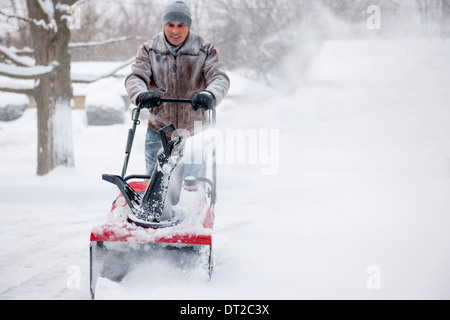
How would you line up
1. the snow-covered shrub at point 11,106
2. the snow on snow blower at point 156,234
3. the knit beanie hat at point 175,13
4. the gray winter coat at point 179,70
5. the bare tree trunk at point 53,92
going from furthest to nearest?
the snow-covered shrub at point 11,106 < the bare tree trunk at point 53,92 < the gray winter coat at point 179,70 < the knit beanie hat at point 175,13 < the snow on snow blower at point 156,234

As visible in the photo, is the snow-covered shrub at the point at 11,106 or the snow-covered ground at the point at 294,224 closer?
the snow-covered ground at the point at 294,224

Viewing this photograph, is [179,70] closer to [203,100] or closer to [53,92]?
[203,100]

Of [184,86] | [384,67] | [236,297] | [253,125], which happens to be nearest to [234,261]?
[236,297]

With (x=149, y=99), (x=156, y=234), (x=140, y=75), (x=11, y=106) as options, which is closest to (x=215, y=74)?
(x=140, y=75)

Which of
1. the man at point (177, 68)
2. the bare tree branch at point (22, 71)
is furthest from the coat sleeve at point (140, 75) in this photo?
the bare tree branch at point (22, 71)

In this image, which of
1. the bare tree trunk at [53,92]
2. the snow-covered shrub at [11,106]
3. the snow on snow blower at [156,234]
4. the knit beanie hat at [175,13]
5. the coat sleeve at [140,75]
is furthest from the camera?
the snow-covered shrub at [11,106]

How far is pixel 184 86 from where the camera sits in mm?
3051

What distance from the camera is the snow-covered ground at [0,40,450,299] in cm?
238

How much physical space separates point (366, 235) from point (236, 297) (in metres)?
1.45

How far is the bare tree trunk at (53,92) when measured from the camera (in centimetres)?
681

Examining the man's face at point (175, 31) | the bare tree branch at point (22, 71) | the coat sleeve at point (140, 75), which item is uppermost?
the bare tree branch at point (22, 71)

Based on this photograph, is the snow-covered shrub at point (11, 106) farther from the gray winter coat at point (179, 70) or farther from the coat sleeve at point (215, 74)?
the coat sleeve at point (215, 74)

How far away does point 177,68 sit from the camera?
2.97 metres
